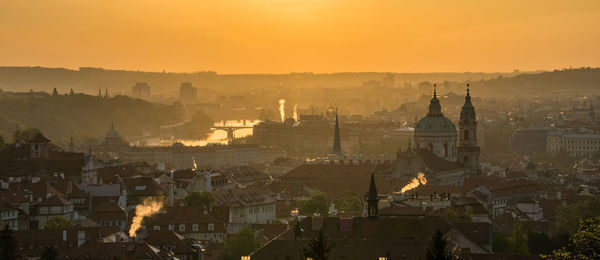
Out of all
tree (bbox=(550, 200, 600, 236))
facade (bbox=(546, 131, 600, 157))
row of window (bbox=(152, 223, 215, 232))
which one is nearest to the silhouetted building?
row of window (bbox=(152, 223, 215, 232))

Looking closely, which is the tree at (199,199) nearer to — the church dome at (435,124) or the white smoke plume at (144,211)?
the white smoke plume at (144,211)

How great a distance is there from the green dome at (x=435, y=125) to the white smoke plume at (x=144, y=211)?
150ft

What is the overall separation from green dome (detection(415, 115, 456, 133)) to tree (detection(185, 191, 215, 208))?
42.1 meters

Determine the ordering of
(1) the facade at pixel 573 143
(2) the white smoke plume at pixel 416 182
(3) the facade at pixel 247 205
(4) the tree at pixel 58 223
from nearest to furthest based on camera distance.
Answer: (4) the tree at pixel 58 223
(3) the facade at pixel 247 205
(2) the white smoke plume at pixel 416 182
(1) the facade at pixel 573 143

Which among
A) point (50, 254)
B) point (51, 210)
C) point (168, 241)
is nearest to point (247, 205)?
point (51, 210)

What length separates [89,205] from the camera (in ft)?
237

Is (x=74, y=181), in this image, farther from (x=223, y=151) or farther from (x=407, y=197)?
(x=223, y=151)

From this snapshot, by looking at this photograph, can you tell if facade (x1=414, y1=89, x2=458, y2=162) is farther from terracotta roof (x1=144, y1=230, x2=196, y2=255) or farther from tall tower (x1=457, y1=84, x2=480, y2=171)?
terracotta roof (x1=144, y1=230, x2=196, y2=255)

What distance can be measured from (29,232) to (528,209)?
37.4m

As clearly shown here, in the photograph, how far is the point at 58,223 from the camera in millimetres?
61656

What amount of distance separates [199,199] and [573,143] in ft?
386

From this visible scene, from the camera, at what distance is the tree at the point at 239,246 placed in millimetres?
56250

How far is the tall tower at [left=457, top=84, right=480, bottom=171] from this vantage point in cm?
11538

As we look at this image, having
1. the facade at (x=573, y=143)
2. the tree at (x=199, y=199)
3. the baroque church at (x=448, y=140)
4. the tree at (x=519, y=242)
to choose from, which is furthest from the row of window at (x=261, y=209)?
the facade at (x=573, y=143)
